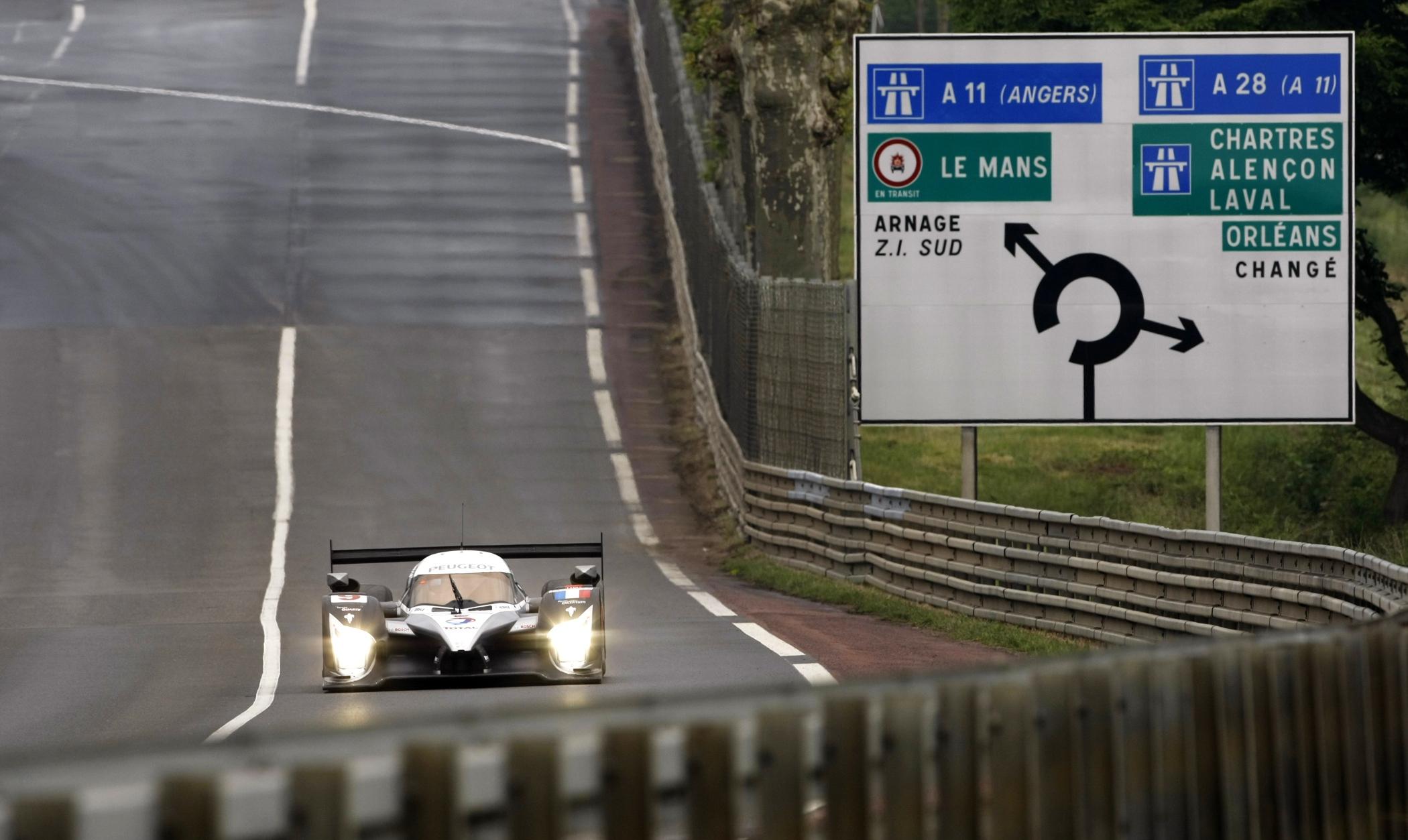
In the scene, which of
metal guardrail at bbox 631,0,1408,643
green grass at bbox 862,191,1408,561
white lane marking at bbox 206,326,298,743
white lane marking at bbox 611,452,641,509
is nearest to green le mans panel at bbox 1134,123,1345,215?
metal guardrail at bbox 631,0,1408,643

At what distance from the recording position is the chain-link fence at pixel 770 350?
73.5ft

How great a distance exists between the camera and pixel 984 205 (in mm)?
19969

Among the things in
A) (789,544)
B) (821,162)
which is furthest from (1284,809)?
(821,162)

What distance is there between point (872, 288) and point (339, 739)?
16.0 metres

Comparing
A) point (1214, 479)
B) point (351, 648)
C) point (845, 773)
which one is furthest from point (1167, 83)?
point (845, 773)

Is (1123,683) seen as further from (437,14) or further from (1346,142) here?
(437,14)

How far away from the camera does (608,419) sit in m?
29.5

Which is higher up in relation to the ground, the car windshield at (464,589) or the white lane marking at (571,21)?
the white lane marking at (571,21)

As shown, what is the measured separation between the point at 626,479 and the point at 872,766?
21.8 metres

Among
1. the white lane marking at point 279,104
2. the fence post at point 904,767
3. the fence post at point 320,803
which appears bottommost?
the fence post at point 904,767

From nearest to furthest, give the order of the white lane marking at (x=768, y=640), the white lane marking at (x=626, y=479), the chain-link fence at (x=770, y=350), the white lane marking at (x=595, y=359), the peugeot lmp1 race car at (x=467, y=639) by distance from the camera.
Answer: the peugeot lmp1 race car at (x=467, y=639), the white lane marking at (x=768, y=640), the chain-link fence at (x=770, y=350), the white lane marking at (x=626, y=479), the white lane marking at (x=595, y=359)

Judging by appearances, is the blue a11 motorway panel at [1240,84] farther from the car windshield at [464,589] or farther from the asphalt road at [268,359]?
the car windshield at [464,589]

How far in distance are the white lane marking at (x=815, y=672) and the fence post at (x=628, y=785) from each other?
8054 millimetres

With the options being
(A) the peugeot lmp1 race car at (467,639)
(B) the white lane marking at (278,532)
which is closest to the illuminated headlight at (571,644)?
(A) the peugeot lmp1 race car at (467,639)
